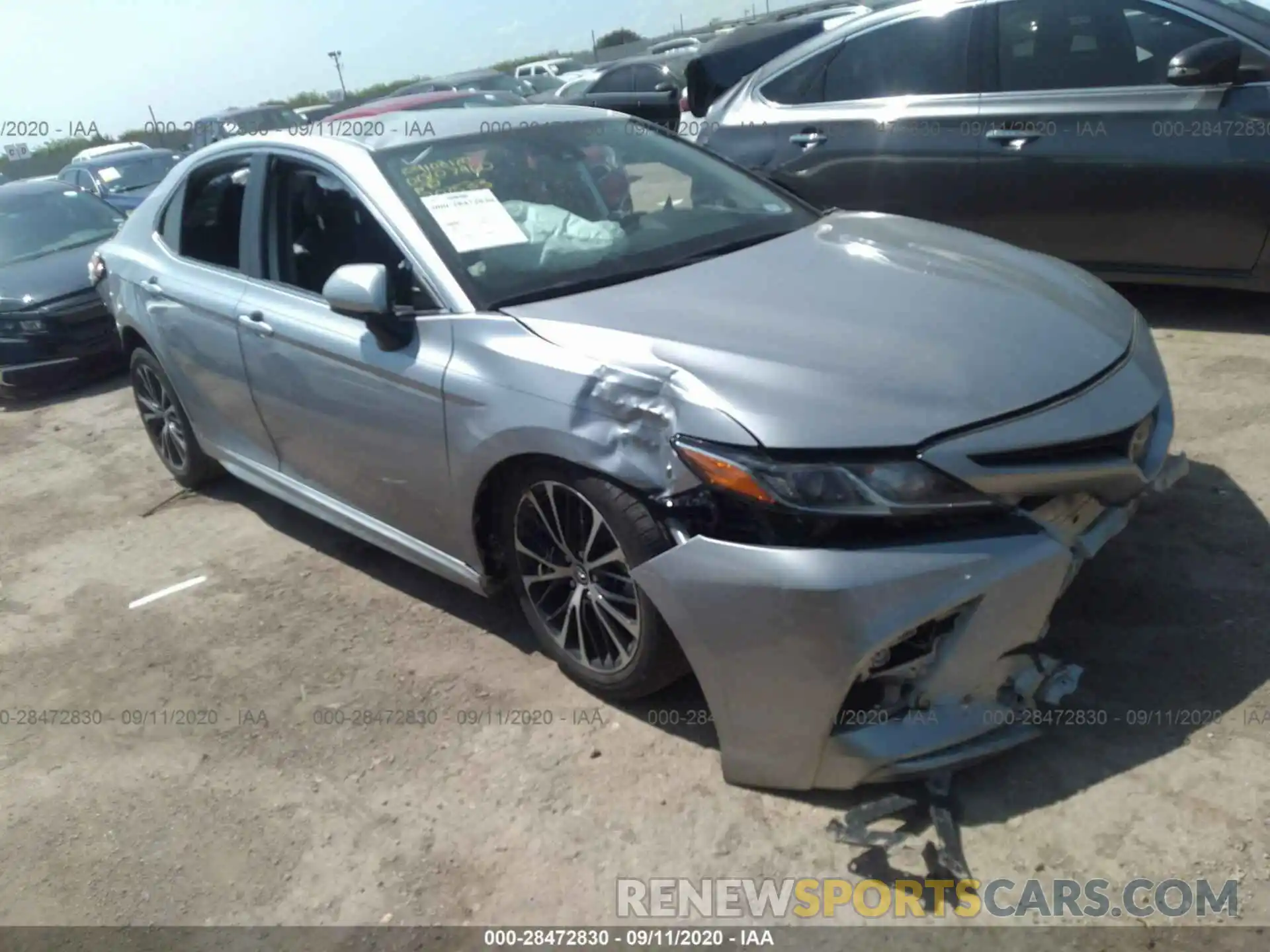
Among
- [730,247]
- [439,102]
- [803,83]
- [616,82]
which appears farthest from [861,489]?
[616,82]

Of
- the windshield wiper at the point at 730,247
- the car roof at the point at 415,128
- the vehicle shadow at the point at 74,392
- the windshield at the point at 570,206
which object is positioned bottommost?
the vehicle shadow at the point at 74,392

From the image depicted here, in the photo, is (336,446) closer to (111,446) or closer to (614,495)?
(614,495)

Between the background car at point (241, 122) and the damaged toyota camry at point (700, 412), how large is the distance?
1377 cm

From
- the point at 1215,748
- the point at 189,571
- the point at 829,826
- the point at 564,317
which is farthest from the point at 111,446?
the point at 1215,748

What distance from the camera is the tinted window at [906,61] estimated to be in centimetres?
558

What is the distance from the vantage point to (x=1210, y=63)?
15.6 ft

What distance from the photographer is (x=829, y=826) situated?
2527mm

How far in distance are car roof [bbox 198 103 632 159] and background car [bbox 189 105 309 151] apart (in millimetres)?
13172

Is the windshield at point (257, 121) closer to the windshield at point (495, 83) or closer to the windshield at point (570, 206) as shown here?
the windshield at point (495, 83)

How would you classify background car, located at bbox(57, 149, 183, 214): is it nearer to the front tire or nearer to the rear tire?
the rear tire

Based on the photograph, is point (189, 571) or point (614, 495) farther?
point (189, 571)

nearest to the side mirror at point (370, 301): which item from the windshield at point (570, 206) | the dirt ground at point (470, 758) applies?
the windshield at point (570, 206)

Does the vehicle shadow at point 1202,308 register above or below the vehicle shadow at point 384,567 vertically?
above

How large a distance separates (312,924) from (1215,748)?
7.34 ft
